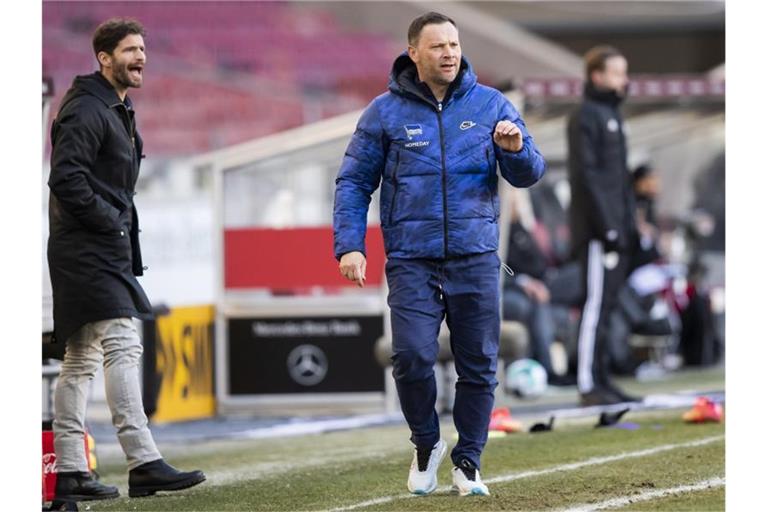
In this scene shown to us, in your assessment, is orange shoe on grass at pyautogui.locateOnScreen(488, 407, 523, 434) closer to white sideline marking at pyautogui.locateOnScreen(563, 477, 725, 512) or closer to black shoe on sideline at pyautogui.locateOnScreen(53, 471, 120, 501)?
white sideline marking at pyautogui.locateOnScreen(563, 477, 725, 512)

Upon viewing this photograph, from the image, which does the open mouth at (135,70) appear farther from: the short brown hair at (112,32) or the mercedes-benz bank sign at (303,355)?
the mercedes-benz bank sign at (303,355)

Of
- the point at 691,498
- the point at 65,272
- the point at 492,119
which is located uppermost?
the point at 492,119

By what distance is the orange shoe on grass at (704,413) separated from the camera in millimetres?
8773

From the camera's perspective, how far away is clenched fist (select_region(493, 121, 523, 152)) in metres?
5.93

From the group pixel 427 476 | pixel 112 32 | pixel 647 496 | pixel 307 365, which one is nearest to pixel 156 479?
pixel 427 476

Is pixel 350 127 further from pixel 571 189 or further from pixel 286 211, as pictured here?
pixel 571 189

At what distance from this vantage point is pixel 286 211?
36.3 feet

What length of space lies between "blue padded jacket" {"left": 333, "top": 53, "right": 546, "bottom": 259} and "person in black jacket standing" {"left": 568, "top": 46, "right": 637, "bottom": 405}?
3601 millimetres

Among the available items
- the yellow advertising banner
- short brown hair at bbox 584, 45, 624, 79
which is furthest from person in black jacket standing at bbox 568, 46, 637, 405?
A: the yellow advertising banner

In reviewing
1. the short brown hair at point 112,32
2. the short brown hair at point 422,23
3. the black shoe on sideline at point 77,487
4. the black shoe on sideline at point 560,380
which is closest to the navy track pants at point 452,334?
the short brown hair at point 422,23

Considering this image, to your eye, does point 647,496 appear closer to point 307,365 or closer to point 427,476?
point 427,476

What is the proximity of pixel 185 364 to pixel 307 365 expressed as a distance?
82 cm

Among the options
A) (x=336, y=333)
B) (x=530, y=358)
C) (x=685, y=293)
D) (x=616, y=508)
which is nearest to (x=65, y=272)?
(x=616, y=508)
